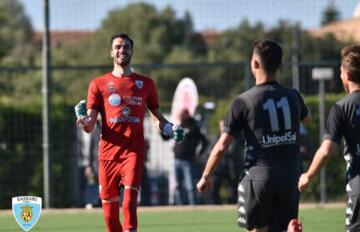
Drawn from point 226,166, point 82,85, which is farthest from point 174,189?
point 82,85

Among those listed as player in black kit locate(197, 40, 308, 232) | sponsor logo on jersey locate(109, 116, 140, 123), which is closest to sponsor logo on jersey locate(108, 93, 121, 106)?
sponsor logo on jersey locate(109, 116, 140, 123)

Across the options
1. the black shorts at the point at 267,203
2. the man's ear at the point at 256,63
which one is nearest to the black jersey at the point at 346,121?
the black shorts at the point at 267,203

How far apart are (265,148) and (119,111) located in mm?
2545

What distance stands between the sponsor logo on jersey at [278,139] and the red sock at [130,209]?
2269mm

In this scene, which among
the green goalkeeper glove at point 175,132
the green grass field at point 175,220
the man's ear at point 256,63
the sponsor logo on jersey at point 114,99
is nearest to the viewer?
the man's ear at point 256,63

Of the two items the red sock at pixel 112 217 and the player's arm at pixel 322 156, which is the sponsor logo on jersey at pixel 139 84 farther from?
the player's arm at pixel 322 156

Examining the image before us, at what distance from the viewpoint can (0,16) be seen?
25.2 meters

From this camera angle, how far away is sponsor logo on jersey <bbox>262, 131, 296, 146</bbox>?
7383 millimetres

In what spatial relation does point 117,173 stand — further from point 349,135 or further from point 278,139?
point 349,135

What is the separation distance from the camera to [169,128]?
9.90m

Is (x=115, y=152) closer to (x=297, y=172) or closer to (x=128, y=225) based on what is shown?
(x=128, y=225)

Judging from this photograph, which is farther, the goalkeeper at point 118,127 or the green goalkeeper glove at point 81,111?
the goalkeeper at point 118,127

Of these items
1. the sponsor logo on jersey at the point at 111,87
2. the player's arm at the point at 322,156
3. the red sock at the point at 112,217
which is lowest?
the red sock at the point at 112,217

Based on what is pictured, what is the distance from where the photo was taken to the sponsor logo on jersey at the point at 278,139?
738 cm
